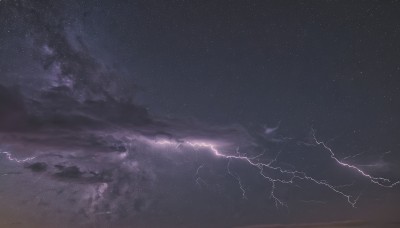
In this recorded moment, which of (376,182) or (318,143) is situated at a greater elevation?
(318,143)

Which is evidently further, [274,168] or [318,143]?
[274,168]

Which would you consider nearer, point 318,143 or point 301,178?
point 318,143

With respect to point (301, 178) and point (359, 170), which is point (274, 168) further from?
point (359, 170)

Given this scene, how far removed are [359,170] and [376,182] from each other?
121 cm

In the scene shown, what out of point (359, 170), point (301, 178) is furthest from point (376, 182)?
point (301, 178)

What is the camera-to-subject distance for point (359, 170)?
2280 centimetres

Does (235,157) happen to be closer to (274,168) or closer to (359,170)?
(274,168)

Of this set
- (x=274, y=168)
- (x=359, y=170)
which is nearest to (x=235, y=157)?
(x=274, y=168)

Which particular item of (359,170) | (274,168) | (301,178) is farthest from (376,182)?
(274,168)

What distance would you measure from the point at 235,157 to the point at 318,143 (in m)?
4.64

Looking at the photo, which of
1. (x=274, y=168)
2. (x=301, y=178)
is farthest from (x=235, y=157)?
(x=301, y=178)

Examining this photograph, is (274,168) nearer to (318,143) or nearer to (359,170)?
(318,143)

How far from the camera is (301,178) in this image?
2367 cm

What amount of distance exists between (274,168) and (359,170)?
4.66 m
